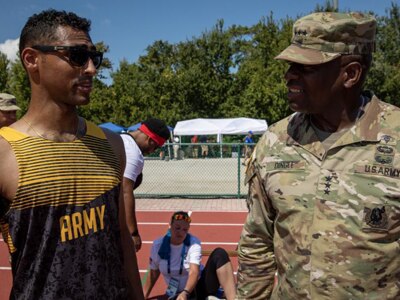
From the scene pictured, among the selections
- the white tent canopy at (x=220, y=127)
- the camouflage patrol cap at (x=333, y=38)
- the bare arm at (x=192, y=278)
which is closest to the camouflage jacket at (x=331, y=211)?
the camouflage patrol cap at (x=333, y=38)

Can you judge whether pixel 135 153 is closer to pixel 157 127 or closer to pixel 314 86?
pixel 157 127

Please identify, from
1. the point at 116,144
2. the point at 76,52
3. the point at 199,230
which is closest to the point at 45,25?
the point at 76,52

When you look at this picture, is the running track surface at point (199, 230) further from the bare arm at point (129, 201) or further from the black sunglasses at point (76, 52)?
the black sunglasses at point (76, 52)

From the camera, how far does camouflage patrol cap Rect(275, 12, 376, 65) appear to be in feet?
6.36

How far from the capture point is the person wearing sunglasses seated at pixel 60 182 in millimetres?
1658

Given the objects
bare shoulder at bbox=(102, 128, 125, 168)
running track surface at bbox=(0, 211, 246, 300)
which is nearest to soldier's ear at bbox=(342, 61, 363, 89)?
bare shoulder at bbox=(102, 128, 125, 168)

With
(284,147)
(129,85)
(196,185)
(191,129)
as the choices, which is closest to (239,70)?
(129,85)

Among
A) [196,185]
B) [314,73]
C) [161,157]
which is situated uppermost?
[314,73]

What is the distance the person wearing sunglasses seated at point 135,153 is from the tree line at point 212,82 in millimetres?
25917

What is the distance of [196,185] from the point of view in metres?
13.4

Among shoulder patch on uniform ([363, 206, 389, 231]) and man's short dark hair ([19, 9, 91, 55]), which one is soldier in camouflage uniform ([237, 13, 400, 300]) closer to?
shoulder patch on uniform ([363, 206, 389, 231])

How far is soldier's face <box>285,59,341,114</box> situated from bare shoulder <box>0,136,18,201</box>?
119cm

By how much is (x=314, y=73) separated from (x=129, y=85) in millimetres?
33373

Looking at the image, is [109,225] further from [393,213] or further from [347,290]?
[393,213]
